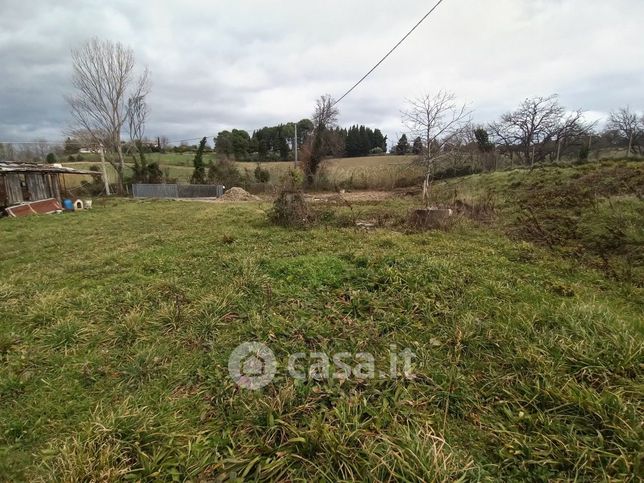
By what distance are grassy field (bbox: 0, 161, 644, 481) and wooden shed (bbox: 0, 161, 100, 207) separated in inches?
517

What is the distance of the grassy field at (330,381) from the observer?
166 centimetres

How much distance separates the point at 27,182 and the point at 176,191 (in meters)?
10.00

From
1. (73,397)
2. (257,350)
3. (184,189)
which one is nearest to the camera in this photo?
(73,397)

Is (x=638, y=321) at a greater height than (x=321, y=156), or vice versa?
(x=321, y=156)

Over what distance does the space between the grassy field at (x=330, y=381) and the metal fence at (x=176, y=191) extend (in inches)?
819

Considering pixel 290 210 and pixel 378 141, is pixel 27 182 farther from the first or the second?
pixel 378 141

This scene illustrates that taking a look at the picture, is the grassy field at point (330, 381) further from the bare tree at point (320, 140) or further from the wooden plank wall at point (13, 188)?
the bare tree at point (320, 140)

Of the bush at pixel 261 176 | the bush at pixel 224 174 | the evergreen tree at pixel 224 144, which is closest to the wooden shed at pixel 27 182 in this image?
the bush at pixel 224 174

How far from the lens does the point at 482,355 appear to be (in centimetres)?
255

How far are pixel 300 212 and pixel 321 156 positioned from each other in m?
20.6

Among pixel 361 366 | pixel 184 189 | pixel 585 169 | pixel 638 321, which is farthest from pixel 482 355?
pixel 184 189

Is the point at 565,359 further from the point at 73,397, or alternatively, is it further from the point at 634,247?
the point at 634,247

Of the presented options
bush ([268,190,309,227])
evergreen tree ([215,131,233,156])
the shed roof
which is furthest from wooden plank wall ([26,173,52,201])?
evergreen tree ([215,131,233,156])

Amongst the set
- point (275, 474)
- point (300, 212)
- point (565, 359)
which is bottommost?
point (275, 474)
